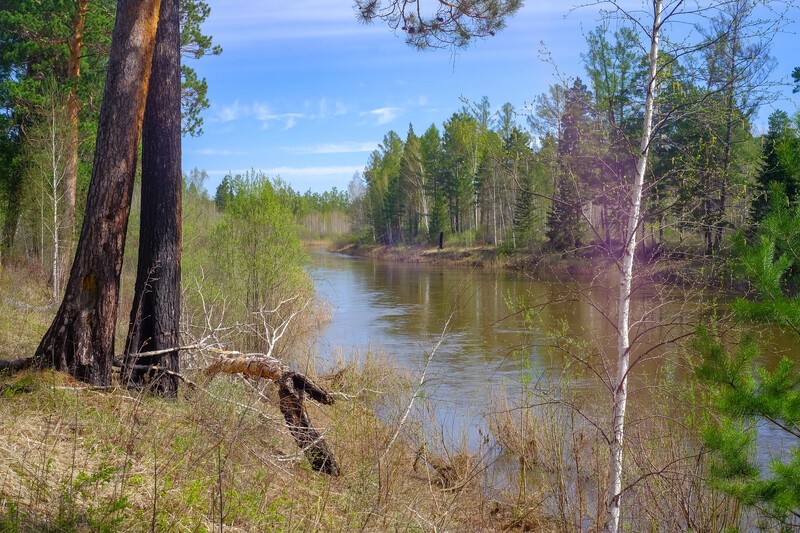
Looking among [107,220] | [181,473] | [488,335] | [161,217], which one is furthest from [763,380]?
[488,335]

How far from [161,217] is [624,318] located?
4.17m

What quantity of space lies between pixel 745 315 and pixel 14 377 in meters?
4.93

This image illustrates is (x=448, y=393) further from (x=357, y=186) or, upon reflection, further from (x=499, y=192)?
(x=357, y=186)

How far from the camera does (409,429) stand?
6180 millimetres

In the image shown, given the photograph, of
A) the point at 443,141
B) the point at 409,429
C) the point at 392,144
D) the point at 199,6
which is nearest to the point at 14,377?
the point at 409,429

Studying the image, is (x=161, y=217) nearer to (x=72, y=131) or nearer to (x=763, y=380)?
(x=763, y=380)

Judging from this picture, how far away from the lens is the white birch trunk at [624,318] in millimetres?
4383

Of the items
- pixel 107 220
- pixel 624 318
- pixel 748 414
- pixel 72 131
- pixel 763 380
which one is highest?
pixel 72 131

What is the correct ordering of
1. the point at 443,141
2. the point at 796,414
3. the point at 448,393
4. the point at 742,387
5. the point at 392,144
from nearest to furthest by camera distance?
the point at 796,414 < the point at 742,387 < the point at 448,393 < the point at 443,141 < the point at 392,144

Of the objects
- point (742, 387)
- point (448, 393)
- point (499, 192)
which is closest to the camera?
point (742, 387)

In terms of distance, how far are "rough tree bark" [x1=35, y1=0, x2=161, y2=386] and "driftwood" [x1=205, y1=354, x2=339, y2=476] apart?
1.12 meters

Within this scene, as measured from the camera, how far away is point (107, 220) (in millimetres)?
5348

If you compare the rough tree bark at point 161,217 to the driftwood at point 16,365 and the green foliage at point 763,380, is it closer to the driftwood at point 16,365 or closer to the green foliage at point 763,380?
the driftwood at point 16,365

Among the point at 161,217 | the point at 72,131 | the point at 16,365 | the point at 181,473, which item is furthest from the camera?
the point at 72,131
